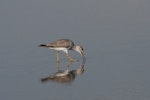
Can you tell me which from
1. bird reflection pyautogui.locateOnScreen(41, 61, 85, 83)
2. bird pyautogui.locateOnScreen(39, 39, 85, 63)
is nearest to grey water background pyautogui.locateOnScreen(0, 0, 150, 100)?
bird reflection pyautogui.locateOnScreen(41, 61, 85, 83)

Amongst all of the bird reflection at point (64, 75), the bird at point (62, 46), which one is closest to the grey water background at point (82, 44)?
the bird reflection at point (64, 75)

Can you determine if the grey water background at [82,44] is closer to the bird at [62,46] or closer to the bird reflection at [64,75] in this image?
the bird reflection at [64,75]

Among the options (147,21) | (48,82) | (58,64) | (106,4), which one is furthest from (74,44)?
(106,4)

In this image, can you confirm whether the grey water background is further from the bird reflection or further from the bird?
the bird

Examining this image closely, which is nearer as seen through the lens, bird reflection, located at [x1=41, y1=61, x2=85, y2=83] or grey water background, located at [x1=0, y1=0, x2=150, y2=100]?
grey water background, located at [x1=0, y1=0, x2=150, y2=100]

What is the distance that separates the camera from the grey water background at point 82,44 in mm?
12266

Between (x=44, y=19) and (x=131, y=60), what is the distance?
23.4ft

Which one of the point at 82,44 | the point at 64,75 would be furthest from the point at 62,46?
the point at 64,75

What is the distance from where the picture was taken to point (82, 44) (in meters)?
17.2

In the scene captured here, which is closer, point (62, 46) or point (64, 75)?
point (64, 75)

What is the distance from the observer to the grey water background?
1227cm

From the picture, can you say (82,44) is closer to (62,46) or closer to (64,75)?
(62,46)

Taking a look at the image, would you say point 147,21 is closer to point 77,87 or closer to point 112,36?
point 112,36

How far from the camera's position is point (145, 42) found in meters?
17.0
